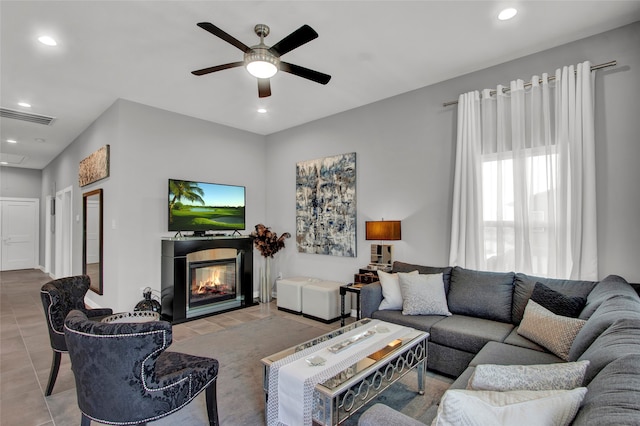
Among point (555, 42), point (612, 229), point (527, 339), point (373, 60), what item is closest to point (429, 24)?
point (373, 60)

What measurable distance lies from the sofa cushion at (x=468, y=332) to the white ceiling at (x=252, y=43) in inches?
101

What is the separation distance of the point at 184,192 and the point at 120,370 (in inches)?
136

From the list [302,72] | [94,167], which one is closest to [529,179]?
[302,72]

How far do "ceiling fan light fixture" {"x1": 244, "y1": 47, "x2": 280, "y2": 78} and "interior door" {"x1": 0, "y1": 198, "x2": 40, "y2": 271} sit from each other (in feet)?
33.4

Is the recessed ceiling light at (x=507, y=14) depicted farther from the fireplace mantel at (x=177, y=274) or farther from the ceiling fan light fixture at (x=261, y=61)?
the fireplace mantel at (x=177, y=274)

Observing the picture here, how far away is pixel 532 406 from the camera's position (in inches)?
40.0

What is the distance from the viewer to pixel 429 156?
12.9ft

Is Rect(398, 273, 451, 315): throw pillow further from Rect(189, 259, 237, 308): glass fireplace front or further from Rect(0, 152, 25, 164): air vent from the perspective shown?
Rect(0, 152, 25, 164): air vent

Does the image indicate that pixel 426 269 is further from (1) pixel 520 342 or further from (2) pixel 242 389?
(2) pixel 242 389

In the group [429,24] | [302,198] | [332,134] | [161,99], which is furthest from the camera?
[302,198]

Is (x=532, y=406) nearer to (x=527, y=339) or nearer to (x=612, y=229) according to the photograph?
(x=527, y=339)

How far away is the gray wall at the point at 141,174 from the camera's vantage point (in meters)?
4.26

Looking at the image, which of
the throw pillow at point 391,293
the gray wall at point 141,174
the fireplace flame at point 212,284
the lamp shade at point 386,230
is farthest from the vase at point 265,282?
the throw pillow at point 391,293

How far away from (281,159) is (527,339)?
14.7 ft
